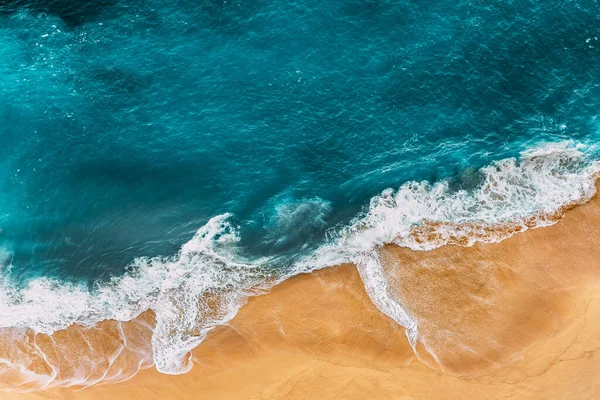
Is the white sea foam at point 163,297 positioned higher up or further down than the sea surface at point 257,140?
further down

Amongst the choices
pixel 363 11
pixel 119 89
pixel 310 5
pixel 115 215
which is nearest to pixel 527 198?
pixel 363 11

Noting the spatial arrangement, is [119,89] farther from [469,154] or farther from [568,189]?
[568,189]

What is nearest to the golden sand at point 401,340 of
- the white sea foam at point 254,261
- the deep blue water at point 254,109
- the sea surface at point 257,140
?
the white sea foam at point 254,261

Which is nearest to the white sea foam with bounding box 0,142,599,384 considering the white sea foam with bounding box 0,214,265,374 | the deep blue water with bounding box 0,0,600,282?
the white sea foam with bounding box 0,214,265,374

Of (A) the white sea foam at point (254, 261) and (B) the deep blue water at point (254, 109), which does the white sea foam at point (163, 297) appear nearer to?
(A) the white sea foam at point (254, 261)

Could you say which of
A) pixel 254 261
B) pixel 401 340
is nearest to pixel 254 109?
pixel 254 261

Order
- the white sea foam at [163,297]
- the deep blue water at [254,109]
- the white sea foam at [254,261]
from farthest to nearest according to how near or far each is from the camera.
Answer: the deep blue water at [254,109]
the white sea foam at [254,261]
the white sea foam at [163,297]
